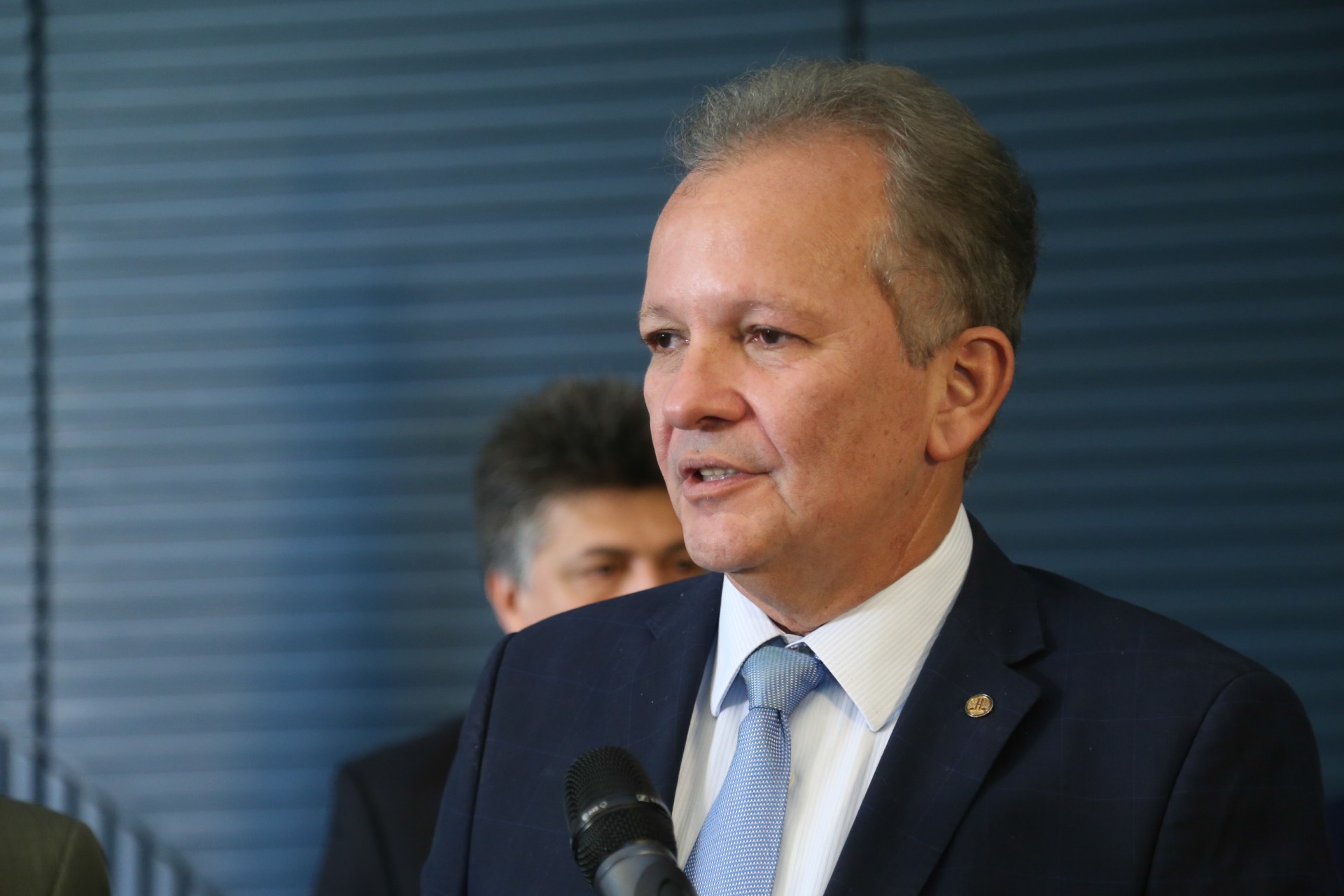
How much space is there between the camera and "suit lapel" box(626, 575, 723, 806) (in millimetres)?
1457

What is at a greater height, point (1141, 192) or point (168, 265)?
point (1141, 192)

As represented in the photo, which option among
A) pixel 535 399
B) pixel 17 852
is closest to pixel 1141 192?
pixel 535 399

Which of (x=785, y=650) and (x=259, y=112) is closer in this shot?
(x=785, y=650)

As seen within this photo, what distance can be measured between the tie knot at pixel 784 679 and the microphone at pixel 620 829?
0.33 m

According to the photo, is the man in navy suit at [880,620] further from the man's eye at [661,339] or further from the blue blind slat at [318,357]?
the blue blind slat at [318,357]

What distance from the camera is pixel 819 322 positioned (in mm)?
1316

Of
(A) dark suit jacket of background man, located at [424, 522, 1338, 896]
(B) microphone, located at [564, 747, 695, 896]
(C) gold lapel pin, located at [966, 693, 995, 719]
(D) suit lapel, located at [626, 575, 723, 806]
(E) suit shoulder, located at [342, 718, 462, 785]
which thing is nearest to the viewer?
(B) microphone, located at [564, 747, 695, 896]

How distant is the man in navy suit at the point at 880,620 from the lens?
1.27 metres

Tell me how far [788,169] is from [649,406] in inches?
11.7

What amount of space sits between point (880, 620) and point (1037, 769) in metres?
0.22

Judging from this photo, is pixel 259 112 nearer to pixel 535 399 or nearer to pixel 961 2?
pixel 535 399

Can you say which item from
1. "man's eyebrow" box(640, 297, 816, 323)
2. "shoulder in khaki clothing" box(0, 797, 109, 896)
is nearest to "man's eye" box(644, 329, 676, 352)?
"man's eyebrow" box(640, 297, 816, 323)

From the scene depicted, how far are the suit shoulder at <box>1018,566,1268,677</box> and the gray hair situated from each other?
1.00 feet

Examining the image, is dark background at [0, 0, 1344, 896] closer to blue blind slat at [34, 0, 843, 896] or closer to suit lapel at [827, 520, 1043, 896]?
blue blind slat at [34, 0, 843, 896]
